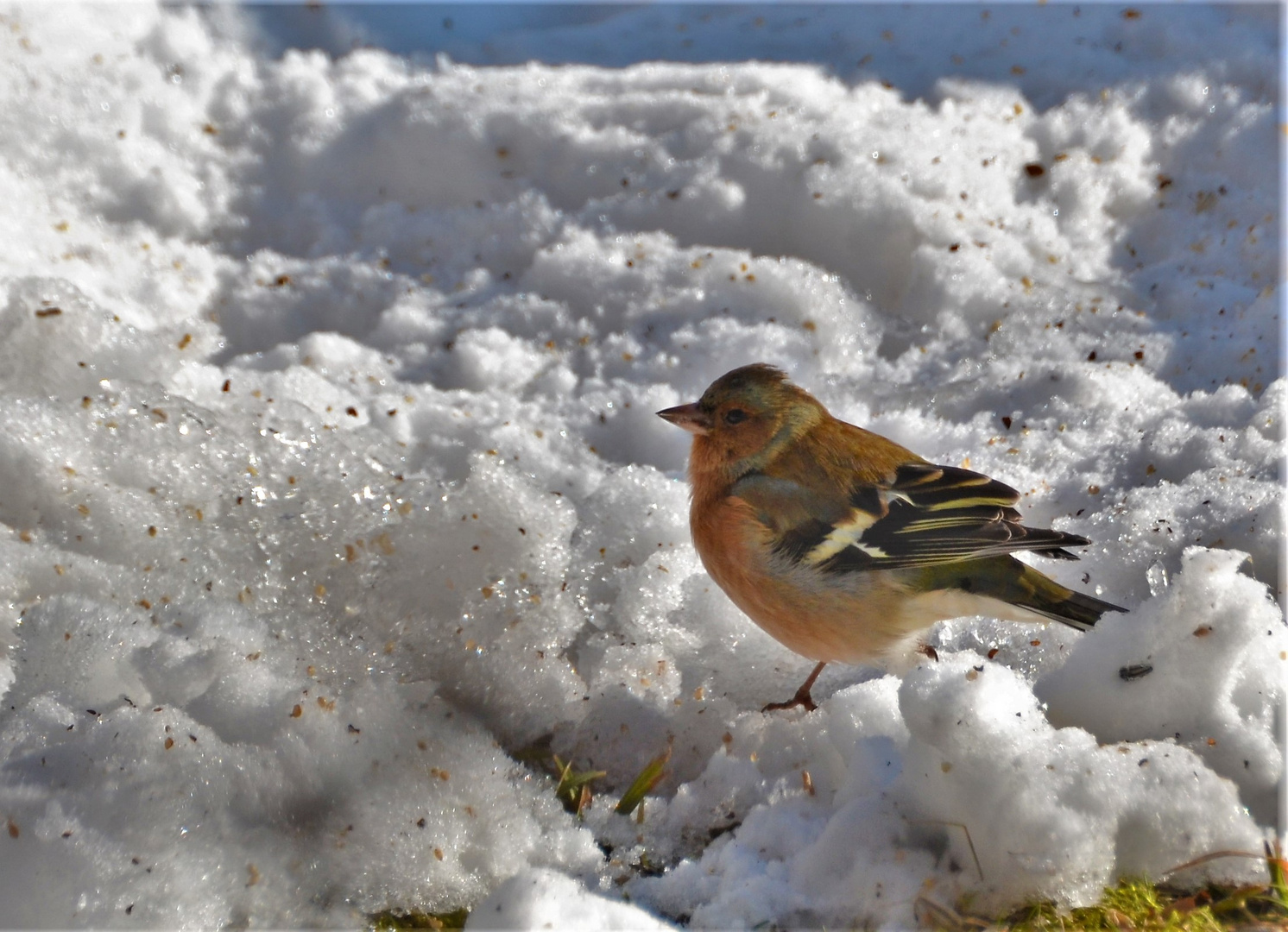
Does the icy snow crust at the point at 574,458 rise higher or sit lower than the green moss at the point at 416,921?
higher

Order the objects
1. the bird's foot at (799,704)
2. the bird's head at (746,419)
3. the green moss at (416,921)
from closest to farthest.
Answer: the green moss at (416,921)
the bird's foot at (799,704)
the bird's head at (746,419)

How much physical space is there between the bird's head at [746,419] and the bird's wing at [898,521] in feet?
0.49

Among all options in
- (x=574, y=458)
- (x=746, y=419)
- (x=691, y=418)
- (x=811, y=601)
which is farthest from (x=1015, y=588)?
(x=574, y=458)

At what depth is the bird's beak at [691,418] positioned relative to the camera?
2.98 m

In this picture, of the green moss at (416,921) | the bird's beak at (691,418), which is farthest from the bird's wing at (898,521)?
the green moss at (416,921)

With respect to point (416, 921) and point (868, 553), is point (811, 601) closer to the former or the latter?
point (868, 553)

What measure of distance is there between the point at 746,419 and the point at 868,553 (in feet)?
1.82

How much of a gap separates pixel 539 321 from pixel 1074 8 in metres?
3.60

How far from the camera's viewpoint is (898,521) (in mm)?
2635

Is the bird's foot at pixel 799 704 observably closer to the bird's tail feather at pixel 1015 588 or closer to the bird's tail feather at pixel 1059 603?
the bird's tail feather at pixel 1015 588

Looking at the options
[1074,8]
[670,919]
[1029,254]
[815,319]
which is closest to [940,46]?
[1074,8]

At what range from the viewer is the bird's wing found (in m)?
2.57

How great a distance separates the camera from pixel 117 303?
4129 mm

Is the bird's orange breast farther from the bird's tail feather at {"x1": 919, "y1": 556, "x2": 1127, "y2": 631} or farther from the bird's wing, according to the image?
the bird's tail feather at {"x1": 919, "y1": 556, "x2": 1127, "y2": 631}
